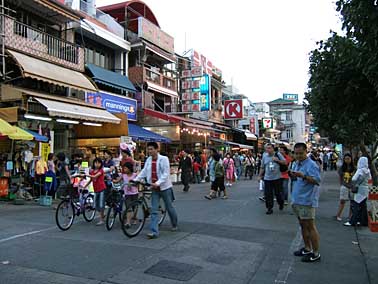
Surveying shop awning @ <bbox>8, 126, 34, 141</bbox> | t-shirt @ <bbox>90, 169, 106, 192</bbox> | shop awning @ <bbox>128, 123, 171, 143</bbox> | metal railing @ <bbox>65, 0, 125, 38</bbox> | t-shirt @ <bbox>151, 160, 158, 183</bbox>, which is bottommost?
t-shirt @ <bbox>90, 169, 106, 192</bbox>

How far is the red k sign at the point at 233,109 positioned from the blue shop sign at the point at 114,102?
570 inches

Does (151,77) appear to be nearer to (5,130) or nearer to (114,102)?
(114,102)

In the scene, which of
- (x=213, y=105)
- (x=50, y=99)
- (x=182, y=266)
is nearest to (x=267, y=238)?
(x=182, y=266)

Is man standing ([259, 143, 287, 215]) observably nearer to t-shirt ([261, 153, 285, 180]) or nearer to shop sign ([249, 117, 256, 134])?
t-shirt ([261, 153, 285, 180])

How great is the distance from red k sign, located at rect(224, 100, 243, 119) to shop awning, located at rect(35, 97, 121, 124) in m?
19.0

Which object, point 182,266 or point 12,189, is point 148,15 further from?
point 182,266

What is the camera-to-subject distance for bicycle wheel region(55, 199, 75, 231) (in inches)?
309

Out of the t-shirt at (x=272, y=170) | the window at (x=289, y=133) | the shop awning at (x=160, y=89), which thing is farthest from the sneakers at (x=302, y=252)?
the window at (x=289, y=133)

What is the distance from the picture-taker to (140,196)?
8.19m

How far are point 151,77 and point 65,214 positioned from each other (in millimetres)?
16943

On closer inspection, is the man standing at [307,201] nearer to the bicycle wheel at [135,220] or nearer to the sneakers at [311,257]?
the sneakers at [311,257]

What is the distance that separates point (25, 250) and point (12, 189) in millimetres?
6996

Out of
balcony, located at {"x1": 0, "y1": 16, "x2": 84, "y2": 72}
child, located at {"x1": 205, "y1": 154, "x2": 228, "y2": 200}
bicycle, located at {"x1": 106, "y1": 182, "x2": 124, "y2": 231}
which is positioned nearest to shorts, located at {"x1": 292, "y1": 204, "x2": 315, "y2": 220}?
bicycle, located at {"x1": 106, "y1": 182, "x2": 124, "y2": 231}

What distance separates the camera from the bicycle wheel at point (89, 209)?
892cm
